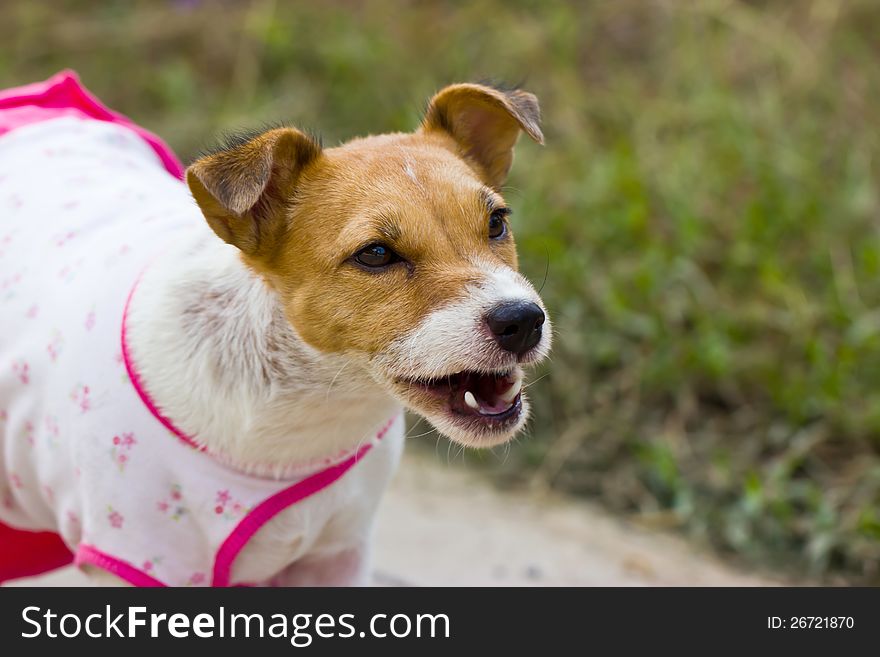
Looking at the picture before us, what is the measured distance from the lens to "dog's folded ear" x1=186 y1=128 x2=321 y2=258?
6.98 feet

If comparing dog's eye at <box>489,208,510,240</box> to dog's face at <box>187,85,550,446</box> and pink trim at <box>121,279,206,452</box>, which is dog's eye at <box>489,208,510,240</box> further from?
pink trim at <box>121,279,206,452</box>

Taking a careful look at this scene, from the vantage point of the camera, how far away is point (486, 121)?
8.57 feet

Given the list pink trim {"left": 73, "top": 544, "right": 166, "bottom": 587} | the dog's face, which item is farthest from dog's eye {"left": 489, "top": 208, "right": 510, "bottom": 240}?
pink trim {"left": 73, "top": 544, "right": 166, "bottom": 587}

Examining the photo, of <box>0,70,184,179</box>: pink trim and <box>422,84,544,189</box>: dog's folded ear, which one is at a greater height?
<box>0,70,184,179</box>: pink trim

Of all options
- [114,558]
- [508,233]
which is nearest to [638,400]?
[508,233]

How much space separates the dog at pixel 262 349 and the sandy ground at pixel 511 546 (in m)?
1.10

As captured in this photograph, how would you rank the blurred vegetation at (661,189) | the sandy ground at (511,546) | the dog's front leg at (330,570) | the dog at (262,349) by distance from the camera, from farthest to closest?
the blurred vegetation at (661,189) → the sandy ground at (511,546) → the dog's front leg at (330,570) → the dog at (262,349)

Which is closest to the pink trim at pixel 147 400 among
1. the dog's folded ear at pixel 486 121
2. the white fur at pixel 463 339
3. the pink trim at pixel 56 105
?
the white fur at pixel 463 339

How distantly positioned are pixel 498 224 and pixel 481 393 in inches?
14.3

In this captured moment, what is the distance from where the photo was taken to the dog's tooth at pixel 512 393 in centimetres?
225

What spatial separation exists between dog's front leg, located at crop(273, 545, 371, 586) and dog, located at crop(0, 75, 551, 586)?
130 millimetres

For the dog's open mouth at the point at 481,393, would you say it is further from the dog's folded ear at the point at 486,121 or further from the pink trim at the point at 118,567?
the pink trim at the point at 118,567

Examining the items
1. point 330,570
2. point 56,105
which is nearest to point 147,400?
point 330,570
